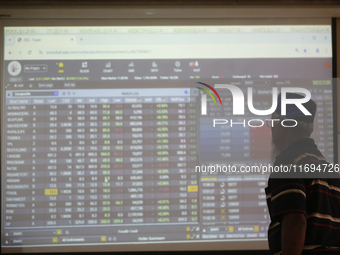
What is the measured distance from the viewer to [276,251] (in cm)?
113

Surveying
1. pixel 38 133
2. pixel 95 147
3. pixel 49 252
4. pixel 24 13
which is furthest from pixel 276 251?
pixel 24 13

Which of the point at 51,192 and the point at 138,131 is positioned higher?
the point at 138,131

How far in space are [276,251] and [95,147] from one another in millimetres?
1181

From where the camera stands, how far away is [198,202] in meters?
1.79

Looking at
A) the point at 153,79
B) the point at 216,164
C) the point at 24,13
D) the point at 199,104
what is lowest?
the point at 216,164

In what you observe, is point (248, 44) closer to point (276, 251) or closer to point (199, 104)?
point (199, 104)

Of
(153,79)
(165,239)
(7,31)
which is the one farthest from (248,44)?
(7,31)

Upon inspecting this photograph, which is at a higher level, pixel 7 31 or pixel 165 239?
pixel 7 31

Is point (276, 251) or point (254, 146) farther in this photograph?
point (254, 146)

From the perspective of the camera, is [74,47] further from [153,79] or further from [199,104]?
[199,104]

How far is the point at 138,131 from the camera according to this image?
1800 mm

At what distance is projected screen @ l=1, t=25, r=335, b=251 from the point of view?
177cm

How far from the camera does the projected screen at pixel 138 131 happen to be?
5.81 feet

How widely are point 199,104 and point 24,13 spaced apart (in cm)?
126
